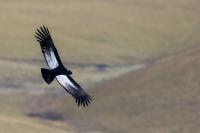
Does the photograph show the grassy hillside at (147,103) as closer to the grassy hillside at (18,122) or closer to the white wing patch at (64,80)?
the grassy hillside at (18,122)

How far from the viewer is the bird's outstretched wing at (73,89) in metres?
12.6

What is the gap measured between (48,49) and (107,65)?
34.6 m

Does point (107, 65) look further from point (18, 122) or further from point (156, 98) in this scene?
point (18, 122)

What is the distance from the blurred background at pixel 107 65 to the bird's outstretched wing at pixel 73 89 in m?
12.5

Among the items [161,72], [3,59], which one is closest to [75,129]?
[161,72]

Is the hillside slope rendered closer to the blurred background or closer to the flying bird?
the blurred background

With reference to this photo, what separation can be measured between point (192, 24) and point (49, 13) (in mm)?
9168

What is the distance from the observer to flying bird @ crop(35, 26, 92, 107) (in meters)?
12.5

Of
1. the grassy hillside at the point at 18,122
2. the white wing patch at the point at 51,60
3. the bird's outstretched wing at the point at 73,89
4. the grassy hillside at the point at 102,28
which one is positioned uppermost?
the grassy hillside at the point at 102,28

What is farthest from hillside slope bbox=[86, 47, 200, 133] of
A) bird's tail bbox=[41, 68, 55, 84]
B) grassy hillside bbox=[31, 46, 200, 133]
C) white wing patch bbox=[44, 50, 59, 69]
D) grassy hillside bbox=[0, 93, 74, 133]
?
bird's tail bbox=[41, 68, 55, 84]

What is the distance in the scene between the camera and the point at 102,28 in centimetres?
5541

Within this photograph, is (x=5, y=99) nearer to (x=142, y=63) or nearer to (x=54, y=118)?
(x=54, y=118)

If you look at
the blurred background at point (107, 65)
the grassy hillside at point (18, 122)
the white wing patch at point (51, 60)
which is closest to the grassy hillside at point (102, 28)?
the blurred background at point (107, 65)

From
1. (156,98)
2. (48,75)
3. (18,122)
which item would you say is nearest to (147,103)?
(156,98)
